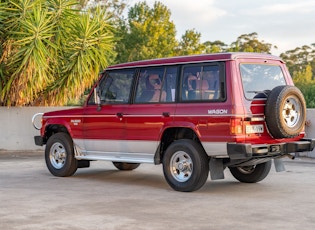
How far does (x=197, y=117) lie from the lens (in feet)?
32.3

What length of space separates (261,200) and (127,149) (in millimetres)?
2799

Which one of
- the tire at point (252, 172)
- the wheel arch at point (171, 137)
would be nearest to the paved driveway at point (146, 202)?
the tire at point (252, 172)

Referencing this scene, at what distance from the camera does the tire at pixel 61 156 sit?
1208 cm

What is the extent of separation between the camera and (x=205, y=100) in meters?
9.84

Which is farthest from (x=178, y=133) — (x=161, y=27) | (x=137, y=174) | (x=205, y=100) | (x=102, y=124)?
(x=161, y=27)

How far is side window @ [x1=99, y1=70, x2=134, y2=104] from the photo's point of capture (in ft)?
37.0

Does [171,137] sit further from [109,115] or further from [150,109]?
[109,115]

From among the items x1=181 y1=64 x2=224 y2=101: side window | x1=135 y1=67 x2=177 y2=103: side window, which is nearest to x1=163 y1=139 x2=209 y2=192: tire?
x1=181 y1=64 x2=224 y2=101: side window

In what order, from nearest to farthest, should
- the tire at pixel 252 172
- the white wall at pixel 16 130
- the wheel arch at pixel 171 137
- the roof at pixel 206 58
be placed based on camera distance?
the roof at pixel 206 58 → the wheel arch at pixel 171 137 → the tire at pixel 252 172 → the white wall at pixel 16 130

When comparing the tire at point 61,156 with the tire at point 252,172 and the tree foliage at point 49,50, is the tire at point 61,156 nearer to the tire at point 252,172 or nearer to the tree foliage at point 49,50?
the tire at point 252,172

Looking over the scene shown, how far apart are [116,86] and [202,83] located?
211cm

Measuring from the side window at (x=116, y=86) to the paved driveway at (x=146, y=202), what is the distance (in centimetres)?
151

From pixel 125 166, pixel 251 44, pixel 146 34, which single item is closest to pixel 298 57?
pixel 251 44

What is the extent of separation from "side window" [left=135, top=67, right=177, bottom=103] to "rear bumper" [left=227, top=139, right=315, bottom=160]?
1.58 metres
